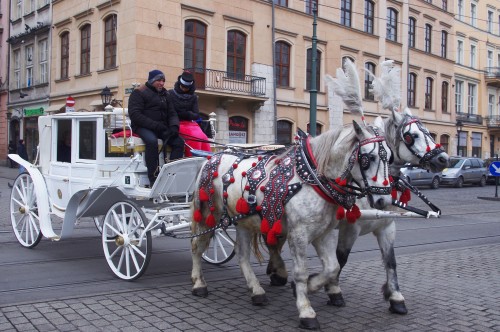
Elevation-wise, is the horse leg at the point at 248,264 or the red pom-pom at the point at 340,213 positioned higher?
the red pom-pom at the point at 340,213

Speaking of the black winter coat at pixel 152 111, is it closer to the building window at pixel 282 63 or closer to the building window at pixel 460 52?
the building window at pixel 282 63

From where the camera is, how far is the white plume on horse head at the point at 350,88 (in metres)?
5.22

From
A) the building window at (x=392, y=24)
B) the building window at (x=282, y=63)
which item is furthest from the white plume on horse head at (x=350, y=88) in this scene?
the building window at (x=392, y=24)

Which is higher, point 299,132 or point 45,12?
point 45,12

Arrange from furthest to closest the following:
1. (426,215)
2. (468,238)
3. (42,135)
Answer: (468,238)
(42,135)
(426,215)

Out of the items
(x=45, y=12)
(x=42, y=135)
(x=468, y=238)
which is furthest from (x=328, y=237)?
(x=45, y=12)

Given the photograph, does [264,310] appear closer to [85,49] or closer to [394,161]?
[394,161]

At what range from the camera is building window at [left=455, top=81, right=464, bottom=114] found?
4184cm

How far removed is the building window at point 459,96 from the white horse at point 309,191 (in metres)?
39.4

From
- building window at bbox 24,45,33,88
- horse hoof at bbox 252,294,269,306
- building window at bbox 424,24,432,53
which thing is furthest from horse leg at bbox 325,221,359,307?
building window at bbox 424,24,432,53

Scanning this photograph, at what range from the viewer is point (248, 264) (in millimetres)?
5992

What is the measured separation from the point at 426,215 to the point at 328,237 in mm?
1018

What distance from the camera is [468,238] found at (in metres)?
10.7

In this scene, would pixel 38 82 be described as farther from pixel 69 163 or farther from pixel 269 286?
pixel 269 286
